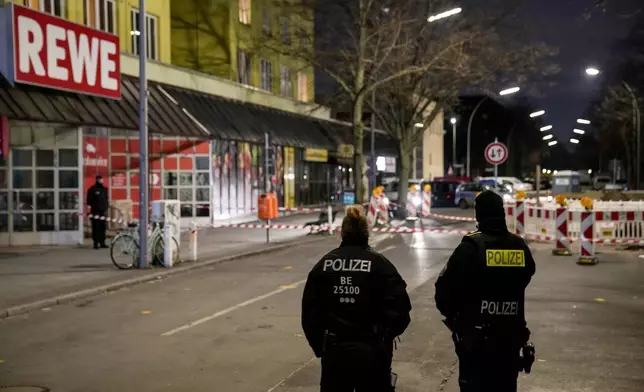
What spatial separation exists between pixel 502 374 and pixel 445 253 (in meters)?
14.9

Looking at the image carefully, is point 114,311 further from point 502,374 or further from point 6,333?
point 502,374

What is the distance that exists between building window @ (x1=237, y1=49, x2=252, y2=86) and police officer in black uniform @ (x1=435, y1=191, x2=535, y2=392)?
107 feet

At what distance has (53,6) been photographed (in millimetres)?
23391

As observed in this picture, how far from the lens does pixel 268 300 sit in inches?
482

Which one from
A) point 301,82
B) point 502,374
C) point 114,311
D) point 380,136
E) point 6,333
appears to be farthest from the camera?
point 380,136

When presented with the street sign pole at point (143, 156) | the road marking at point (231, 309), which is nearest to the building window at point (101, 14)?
the street sign pole at point (143, 156)

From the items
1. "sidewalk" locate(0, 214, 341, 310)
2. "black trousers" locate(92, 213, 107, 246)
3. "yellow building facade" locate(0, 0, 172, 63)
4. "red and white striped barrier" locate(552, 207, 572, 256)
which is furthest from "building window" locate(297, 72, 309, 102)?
"red and white striped barrier" locate(552, 207, 572, 256)

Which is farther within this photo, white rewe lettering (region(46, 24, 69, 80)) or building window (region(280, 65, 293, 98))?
building window (region(280, 65, 293, 98))

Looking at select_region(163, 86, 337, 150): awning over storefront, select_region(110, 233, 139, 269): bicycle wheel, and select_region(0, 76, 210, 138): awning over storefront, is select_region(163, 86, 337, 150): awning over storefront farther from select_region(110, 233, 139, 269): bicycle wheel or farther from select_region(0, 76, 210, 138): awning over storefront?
select_region(110, 233, 139, 269): bicycle wheel

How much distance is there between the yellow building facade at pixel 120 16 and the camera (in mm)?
23625

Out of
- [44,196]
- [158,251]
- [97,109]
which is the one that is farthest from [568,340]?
[97,109]

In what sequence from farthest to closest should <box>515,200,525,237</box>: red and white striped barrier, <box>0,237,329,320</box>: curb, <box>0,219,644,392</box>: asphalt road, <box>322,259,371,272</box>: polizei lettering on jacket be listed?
<box>515,200,525,237</box>: red and white striped barrier → <box>0,237,329,320</box>: curb → <box>0,219,644,392</box>: asphalt road → <box>322,259,371,272</box>: polizei lettering on jacket

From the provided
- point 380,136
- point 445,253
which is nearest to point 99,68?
point 445,253

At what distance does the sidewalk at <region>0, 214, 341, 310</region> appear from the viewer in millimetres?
13273
